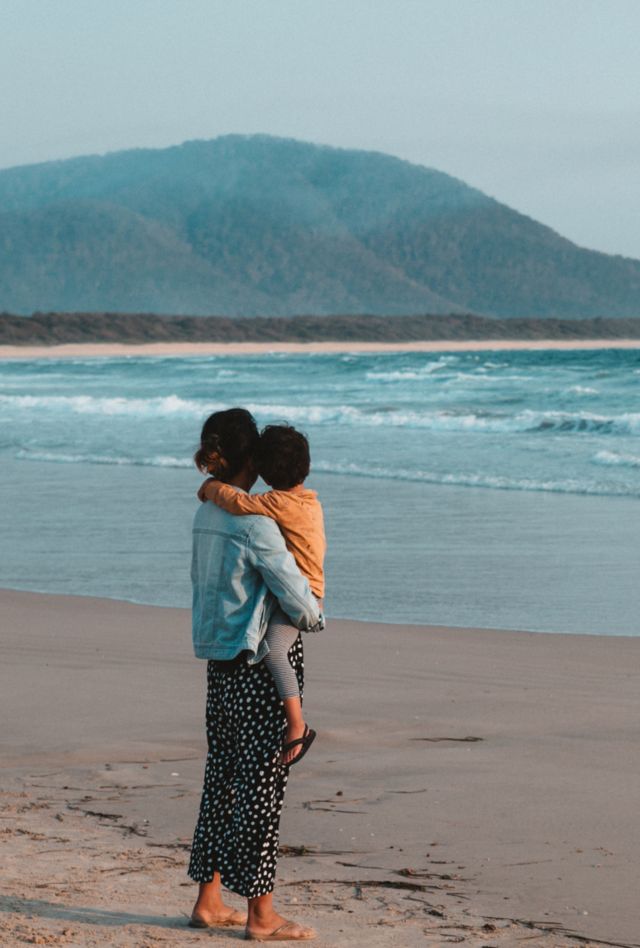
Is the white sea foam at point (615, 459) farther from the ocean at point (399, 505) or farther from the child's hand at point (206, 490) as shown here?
the child's hand at point (206, 490)

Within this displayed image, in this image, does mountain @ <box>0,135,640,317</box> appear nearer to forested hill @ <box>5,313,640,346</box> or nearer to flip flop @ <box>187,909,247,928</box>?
forested hill @ <box>5,313,640,346</box>

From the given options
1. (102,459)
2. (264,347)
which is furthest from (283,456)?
(264,347)

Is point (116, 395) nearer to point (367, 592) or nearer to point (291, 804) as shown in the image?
point (367, 592)

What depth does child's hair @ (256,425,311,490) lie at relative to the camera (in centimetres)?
347

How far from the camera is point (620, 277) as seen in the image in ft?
553

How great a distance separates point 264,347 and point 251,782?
97558 mm

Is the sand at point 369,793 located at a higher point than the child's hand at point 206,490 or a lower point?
lower

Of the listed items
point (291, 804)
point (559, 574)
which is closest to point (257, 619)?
point (291, 804)

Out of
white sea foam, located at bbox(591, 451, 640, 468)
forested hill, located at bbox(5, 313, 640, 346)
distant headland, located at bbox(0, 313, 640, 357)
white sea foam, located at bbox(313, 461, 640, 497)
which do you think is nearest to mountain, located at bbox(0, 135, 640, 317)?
forested hill, located at bbox(5, 313, 640, 346)

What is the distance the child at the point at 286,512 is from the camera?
11.3 feet

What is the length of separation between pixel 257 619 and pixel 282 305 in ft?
535

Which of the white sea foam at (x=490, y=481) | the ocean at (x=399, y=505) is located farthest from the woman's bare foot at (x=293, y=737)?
the white sea foam at (x=490, y=481)

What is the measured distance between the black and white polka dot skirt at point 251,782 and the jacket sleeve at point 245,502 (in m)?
0.36

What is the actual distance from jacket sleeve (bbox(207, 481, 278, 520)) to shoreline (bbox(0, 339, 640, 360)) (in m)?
76.4
